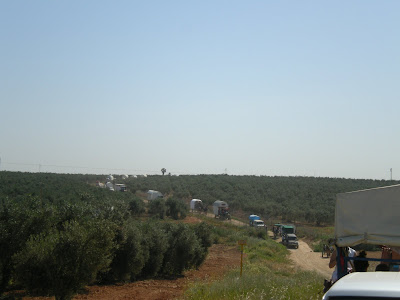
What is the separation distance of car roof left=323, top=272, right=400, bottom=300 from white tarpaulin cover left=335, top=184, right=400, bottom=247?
265 centimetres

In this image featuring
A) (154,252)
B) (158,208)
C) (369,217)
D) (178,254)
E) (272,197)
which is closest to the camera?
(369,217)

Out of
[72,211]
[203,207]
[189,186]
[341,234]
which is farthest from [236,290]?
[189,186]

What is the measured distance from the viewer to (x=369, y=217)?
6906 mm

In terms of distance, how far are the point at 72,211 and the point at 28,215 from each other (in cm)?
360

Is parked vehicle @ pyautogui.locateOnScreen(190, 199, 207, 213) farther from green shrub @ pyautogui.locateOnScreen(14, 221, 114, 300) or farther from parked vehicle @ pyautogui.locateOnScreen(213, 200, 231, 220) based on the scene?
green shrub @ pyautogui.locateOnScreen(14, 221, 114, 300)

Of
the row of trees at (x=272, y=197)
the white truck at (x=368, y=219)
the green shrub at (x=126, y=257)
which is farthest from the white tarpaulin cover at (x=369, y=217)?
the row of trees at (x=272, y=197)

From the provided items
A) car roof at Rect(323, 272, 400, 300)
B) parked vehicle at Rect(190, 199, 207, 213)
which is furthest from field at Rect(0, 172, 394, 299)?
parked vehicle at Rect(190, 199, 207, 213)

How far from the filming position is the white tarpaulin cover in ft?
21.5

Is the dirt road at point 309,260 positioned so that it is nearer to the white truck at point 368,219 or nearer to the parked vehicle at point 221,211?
the parked vehicle at point 221,211

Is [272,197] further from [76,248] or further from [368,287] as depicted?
[368,287]

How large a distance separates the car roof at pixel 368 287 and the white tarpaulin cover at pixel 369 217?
104 inches

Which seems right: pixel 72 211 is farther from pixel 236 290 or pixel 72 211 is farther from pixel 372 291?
pixel 372 291

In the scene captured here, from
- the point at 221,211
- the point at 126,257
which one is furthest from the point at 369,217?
the point at 221,211

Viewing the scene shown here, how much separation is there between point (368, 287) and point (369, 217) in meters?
3.52
